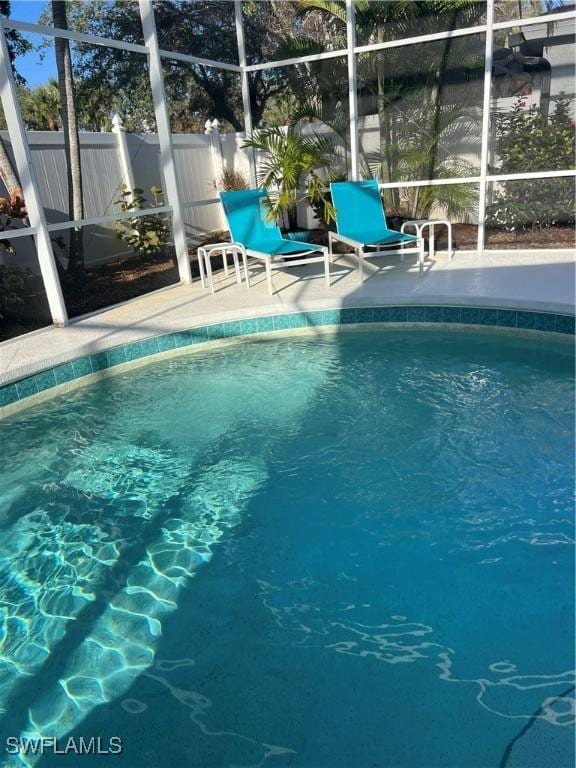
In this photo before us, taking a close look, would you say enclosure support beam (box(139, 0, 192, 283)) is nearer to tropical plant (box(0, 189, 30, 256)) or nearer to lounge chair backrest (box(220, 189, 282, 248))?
lounge chair backrest (box(220, 189, 282, 248))

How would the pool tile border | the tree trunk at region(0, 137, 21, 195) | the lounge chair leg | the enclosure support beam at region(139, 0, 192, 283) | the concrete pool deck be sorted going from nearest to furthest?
the pool tile border, the concrete pool deck, the lounge chair leg, the tree trunk at region(0, 137, 21, 195), the enclosure support beam at region(139, 0, 192, 283)

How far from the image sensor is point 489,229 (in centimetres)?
692

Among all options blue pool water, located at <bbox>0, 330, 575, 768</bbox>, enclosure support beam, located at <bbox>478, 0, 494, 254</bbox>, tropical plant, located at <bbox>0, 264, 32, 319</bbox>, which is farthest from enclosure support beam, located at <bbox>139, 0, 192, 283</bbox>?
enclosure support beam, located at <bbox>478, 0, 494, 254</bbox>

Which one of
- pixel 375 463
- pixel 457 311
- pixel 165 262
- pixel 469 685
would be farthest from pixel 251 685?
pixel 165 262

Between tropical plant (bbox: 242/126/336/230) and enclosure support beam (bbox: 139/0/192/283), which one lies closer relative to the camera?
enclosure support beam (bbox: 139/0/192/283)

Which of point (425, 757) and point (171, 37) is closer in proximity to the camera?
point (425, 757)

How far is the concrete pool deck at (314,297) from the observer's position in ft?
15.1

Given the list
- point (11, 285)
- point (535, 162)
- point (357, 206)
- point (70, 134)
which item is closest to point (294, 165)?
point (357, 206)

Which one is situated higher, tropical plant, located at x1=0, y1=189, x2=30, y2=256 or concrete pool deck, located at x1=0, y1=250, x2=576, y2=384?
tropical plant, located at x1=0, y1=189, x2=30, y2=256

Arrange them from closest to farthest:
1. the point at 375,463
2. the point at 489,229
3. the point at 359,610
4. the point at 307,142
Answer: the point at 359,610, the point at 375,463, the point at 489,229, the point at 307,142

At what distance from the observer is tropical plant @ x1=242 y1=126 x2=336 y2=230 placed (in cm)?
676

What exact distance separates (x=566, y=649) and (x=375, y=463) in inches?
A: 54.6

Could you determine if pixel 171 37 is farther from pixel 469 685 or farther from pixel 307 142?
pixel 469 685

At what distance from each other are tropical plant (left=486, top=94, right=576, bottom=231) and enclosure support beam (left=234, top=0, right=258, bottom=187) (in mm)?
3368
